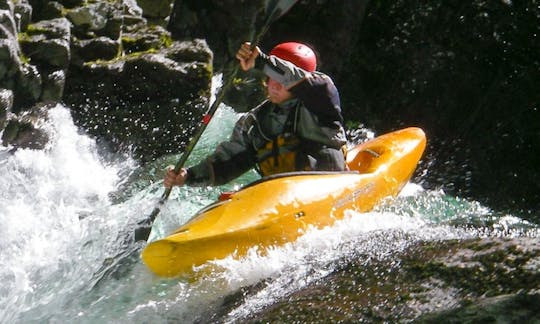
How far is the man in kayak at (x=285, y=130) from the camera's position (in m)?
4.64

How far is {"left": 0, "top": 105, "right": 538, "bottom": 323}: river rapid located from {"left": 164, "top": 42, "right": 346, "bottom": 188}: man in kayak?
1.90 ft

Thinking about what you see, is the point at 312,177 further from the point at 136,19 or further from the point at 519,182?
the point at 136,19

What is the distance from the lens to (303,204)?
4.29 meters

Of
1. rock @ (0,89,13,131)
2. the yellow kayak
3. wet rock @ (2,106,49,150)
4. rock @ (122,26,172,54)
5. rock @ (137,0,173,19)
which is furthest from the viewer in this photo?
rock @ (137,0,173,19)

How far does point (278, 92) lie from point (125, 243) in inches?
62.6

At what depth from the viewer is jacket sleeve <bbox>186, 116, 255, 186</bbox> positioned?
15.8 feet

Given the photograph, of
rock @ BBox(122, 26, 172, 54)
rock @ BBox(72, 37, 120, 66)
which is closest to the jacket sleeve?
rock @ BBox(72, 37, 120, 66)

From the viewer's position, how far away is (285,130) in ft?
→ 15.8

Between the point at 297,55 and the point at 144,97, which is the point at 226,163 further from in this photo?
the point at 144,97

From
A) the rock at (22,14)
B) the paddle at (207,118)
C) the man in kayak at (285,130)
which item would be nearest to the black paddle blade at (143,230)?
the paddle at (207,118)

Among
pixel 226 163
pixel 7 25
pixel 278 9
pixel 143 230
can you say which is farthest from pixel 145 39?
pixel 143 230

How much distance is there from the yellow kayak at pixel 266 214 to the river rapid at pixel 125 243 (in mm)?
88

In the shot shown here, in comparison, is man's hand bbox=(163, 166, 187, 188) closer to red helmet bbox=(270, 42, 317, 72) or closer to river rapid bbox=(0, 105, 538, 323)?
river rapid bbox=(0, 105, 538, 323)

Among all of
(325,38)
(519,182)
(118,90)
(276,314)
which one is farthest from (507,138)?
(276,314)
